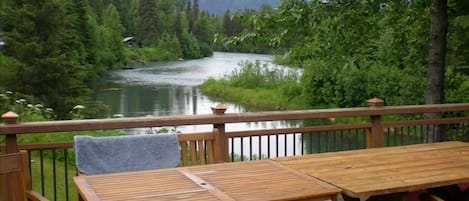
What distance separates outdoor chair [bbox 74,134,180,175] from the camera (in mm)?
2879

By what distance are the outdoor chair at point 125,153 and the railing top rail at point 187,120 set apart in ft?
0.72

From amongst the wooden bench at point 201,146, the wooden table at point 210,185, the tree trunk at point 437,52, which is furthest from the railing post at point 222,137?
the tree trunk at point 437,52

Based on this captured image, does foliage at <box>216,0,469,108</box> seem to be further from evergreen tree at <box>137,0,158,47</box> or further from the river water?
evergreen tree at <box>137,0,158,47</box>

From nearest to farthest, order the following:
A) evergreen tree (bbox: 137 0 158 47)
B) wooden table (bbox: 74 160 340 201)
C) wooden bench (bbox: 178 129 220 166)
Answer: wooden table (bbox: 74 160 340 201), wooden bench (bbox: 178 129 220 166), evergreen tree (bbox: 137 0 158 47)

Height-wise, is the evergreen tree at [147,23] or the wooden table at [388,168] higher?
the evergreen tree at [147,23]

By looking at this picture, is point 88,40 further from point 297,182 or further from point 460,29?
point 297,182

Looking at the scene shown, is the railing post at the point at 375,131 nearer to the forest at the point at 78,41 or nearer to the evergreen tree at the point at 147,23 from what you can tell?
the forest at the point at 78,41

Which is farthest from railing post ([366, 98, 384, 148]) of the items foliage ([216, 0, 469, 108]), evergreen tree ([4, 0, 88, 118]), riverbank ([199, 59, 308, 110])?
riverbank ([199, 59, 308, 110])

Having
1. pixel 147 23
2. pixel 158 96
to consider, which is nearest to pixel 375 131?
pixel 158 96

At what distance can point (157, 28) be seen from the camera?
4756 cm

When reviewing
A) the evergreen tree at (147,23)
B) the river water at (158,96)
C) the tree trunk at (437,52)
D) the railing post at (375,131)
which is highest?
the evergreen tree at (147,23)

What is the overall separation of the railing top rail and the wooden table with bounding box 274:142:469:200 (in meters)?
0.73

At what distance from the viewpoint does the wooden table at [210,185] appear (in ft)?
7.01

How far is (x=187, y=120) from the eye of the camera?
342 cm
